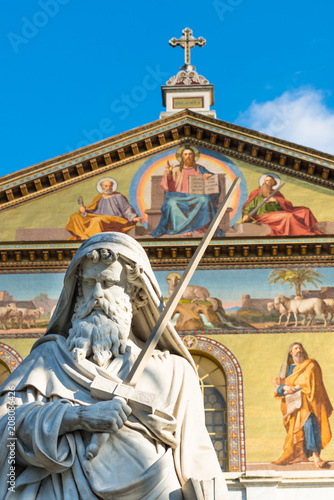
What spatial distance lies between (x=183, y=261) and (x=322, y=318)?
2108 mm

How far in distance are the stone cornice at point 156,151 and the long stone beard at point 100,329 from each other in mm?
13012

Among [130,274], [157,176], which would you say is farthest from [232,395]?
[130,274]

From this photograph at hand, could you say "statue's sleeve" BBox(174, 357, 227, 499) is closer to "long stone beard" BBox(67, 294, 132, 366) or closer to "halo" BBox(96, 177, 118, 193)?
"long stone beard" BBox(67, 294, 132, 366)

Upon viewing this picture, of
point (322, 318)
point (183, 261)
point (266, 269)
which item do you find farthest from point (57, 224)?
point (322, 318)

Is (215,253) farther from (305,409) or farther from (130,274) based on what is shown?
(130,274)

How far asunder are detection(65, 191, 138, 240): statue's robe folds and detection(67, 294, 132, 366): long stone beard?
12057 millimetres

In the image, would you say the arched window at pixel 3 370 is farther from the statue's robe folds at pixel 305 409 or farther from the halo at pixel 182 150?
the halo at pixel 182 150

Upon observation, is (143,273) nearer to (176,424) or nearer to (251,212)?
(176,424)

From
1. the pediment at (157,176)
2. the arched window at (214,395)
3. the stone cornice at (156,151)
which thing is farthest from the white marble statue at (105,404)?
the stone cornice at (156,151)

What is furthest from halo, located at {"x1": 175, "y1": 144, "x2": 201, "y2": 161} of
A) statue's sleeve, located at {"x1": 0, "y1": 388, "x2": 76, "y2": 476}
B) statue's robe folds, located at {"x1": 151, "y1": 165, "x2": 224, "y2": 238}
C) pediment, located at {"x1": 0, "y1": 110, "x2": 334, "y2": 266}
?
statue's sleeve, located at {"x1": 0, "y1": 388, "x2": 76, "y2": 476}

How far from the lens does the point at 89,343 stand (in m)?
3.05

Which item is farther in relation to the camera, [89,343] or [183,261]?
[183,261]

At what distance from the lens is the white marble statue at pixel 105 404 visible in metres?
2.68

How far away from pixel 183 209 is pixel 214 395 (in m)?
2.96
